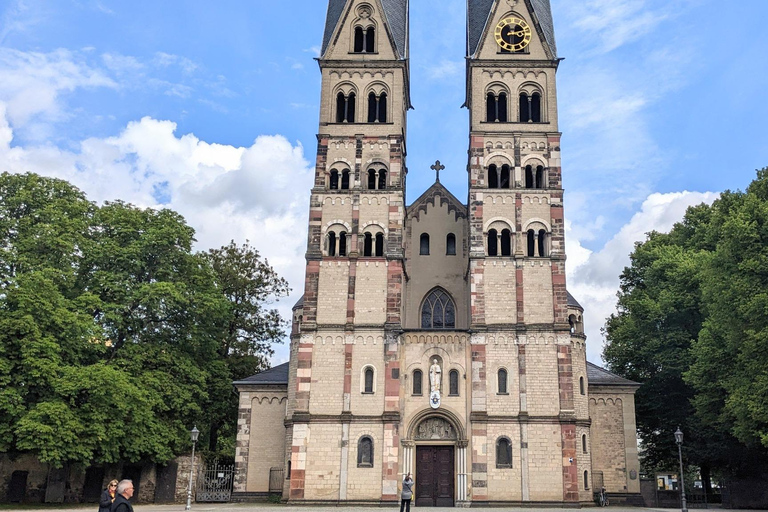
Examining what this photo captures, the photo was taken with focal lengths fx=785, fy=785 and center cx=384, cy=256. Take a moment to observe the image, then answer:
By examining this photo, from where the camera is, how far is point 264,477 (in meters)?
40.9

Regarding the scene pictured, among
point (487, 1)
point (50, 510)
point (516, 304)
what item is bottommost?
point (50, 510)

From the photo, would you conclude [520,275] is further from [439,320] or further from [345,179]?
[345,179]

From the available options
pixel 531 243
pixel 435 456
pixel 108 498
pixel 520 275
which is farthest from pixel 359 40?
pixel 108 498

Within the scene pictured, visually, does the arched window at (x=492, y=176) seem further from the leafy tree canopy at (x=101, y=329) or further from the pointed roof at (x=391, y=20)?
the leafy tree canopy at (x=101, y=329)

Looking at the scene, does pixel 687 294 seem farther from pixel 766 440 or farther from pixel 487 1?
pixel 487 1

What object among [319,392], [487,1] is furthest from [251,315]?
[487,1]

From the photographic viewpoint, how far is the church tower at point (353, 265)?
121 feet

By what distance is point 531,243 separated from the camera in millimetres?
40000

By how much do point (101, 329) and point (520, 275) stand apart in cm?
2035

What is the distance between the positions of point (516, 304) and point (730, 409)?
10542 millimetres

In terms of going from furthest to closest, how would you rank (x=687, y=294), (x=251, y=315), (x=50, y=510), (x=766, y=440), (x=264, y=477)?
(x=251, y=315) → (x=687, y=294) → (x=264, y=477) → (x=50, y=510) → (x=766, y=440)

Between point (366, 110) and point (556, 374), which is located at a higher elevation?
point (366, 110)

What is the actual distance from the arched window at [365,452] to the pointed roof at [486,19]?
2166 centimetres

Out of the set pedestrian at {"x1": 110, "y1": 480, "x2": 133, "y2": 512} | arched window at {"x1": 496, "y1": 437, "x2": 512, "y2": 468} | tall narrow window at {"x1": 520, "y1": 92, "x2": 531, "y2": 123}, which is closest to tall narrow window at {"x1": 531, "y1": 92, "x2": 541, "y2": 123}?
tall narrow window at {"x1": 520, "y1": 92, "x2": 531, "y2": 123}
